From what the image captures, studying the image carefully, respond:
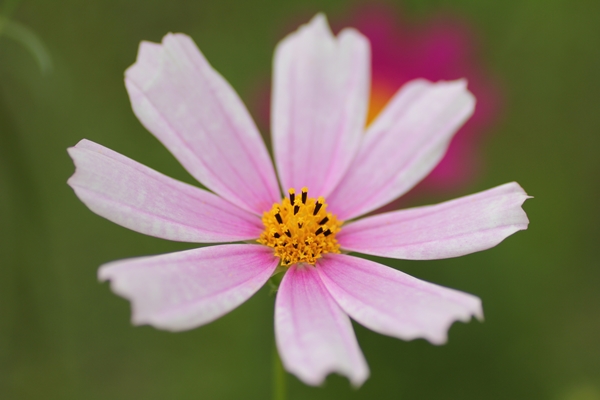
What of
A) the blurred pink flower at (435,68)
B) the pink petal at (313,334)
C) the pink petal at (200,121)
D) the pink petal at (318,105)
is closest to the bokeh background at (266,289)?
the blurred pink flower at (435,68)

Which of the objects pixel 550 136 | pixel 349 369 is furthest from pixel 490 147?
pixel 349 369

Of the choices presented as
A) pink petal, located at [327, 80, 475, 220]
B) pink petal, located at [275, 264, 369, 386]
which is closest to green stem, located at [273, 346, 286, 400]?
pink petal, located at [275, 264, 369, 386]

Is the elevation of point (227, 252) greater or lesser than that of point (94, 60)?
lesser

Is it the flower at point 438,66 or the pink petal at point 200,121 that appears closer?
the pink petal at point 200,121

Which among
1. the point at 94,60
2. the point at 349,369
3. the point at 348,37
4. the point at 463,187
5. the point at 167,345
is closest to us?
the point at 349,369

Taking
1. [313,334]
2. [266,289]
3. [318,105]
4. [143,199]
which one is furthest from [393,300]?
[266,289]

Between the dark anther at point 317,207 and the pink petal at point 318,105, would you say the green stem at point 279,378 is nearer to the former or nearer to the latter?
the dark anther at point 317,207

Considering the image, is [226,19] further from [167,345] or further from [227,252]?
[227,252]
